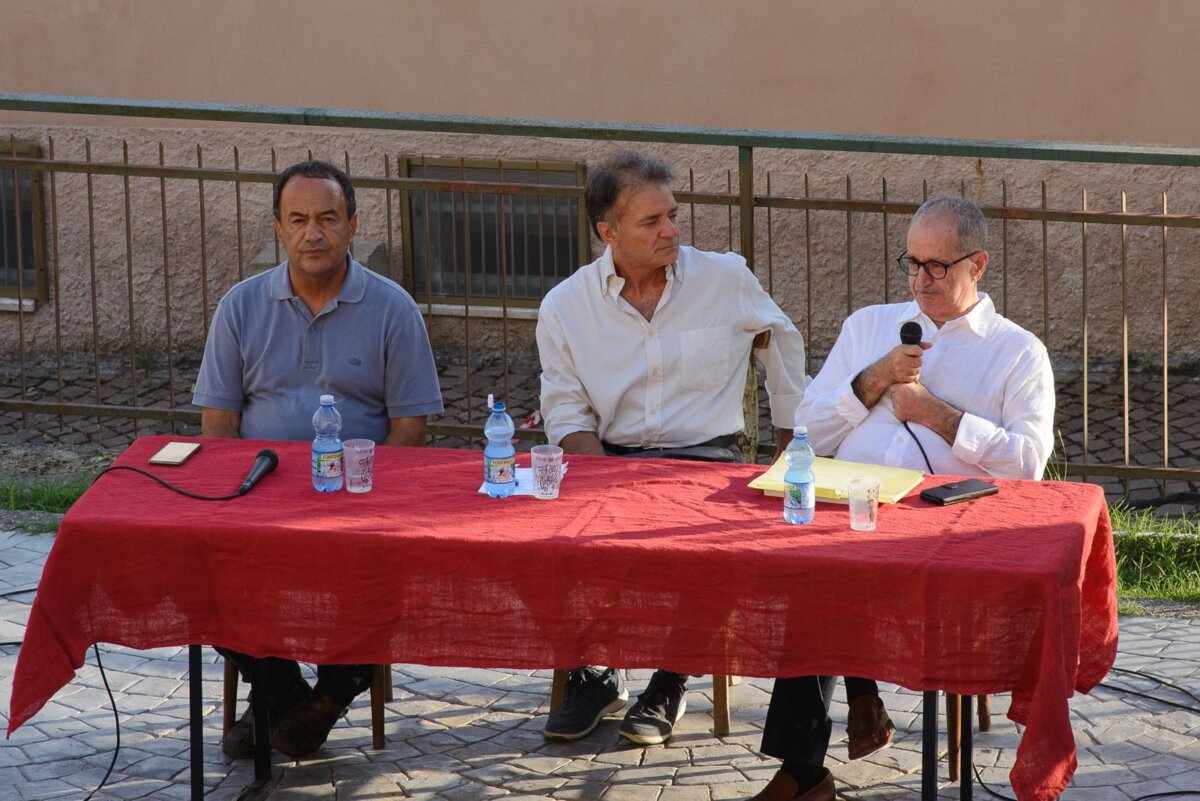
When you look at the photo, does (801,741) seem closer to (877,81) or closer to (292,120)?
(292,120)

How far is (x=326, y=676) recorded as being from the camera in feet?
14.8

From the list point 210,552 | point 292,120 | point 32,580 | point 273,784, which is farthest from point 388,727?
point 292,120

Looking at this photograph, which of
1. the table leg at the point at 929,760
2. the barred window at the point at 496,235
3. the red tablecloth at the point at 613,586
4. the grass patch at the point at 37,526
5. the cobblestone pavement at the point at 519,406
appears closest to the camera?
the red tablecloth at the point at 613,586

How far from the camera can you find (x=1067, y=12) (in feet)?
29.0

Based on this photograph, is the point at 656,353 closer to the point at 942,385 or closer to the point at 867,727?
the point at 942,385

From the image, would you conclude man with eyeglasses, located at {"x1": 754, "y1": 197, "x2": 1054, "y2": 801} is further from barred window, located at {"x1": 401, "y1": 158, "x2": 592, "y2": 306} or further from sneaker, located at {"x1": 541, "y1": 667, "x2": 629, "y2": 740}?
barred window, located at {"x1": 401, "y1": 158, "x2": 592, "y2": 306}

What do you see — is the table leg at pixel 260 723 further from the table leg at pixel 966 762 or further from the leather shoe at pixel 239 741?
the table leg at pixel 966 762

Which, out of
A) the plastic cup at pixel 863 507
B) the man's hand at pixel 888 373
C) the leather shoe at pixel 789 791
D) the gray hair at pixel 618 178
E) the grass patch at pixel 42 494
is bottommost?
the leather shoe at pixel 789 791

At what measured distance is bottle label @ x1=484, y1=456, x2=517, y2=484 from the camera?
405 cm

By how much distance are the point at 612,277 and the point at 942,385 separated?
105 cm

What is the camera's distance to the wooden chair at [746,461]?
4.58 meters

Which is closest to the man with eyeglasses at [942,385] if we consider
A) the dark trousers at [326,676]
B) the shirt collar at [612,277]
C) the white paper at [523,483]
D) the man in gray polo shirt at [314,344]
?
the shirt collar at [612,277]

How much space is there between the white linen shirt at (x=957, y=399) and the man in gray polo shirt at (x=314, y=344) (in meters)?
1.17

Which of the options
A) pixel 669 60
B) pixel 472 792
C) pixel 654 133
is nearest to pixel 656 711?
pixel 472 792
